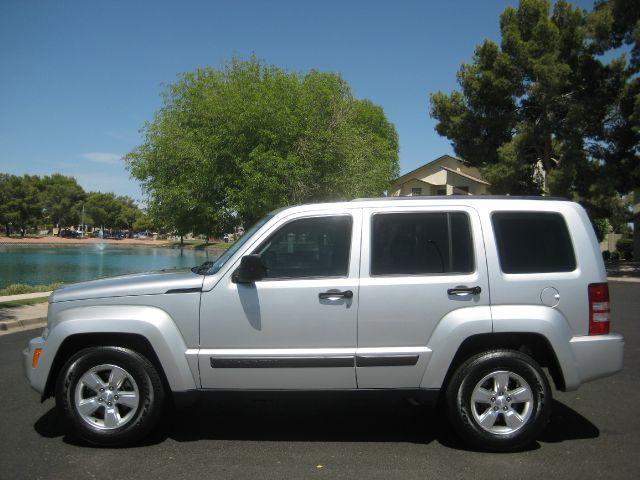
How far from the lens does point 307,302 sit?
4.48m

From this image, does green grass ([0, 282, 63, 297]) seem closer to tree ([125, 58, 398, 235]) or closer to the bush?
tree ([125, 58, 398, 235])

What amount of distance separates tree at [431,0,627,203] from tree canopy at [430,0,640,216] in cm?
5

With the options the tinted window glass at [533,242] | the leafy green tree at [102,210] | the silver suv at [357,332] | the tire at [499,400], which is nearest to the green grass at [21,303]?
the silver suv at [357,332]

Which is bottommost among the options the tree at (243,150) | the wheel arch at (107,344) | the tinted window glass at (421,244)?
the wheel arch at (107,344)

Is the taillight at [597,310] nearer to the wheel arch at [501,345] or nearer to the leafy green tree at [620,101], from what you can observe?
the wheel arch at [501,345]

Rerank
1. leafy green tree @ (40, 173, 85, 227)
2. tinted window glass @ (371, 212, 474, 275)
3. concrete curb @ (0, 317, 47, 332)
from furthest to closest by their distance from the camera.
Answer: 1. leafy green tree @ (40, 173, 85, 227)
2. concrete curb @ (0, 317, 47, 332)
3. tinted window glass @ (371, 212, 474, 275)

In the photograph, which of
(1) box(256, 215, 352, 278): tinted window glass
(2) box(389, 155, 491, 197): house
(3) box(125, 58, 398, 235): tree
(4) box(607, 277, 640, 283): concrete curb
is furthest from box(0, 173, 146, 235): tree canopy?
(1) box(256, 215, 352, 278): tinted window glass

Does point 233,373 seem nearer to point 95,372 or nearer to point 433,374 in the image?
point 95,372

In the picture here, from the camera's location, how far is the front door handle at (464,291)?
4508 millimetres

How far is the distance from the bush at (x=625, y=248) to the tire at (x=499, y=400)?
41.0 metres

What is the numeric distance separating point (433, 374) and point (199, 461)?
191cm

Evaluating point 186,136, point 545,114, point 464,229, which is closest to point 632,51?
point 545,114

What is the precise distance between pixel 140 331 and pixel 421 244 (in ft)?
7.69

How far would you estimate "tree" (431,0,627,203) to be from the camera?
28188 millimetres
